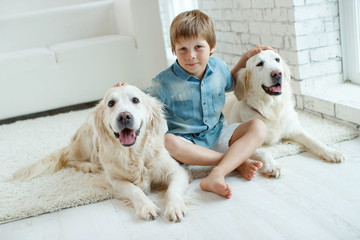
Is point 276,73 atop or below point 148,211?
atop

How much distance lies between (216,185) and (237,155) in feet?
0.76

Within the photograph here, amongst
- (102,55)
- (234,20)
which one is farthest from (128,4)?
(234,20)

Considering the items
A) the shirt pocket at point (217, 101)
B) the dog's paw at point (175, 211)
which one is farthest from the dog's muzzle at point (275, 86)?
the dog's paw at point (175, 211)

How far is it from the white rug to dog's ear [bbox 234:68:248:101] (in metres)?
0.33

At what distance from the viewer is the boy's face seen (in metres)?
2.03

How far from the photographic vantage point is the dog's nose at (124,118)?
67.8 inches

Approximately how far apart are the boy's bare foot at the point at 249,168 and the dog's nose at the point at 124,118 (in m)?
0.61

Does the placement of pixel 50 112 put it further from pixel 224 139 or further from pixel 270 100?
pixel 270 100

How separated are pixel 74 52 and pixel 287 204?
293 cm

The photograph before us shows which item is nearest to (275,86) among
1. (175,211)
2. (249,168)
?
(249,168)

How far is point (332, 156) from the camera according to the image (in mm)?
1986

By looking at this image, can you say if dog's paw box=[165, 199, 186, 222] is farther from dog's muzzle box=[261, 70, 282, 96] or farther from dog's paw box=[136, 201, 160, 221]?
dog's muzzle box=[261, 70, 282, 96]

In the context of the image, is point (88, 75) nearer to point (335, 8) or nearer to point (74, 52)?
point (74, 52)

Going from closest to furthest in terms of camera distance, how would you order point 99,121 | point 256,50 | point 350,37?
point 99,121 → point 256,50 → point 350,37
